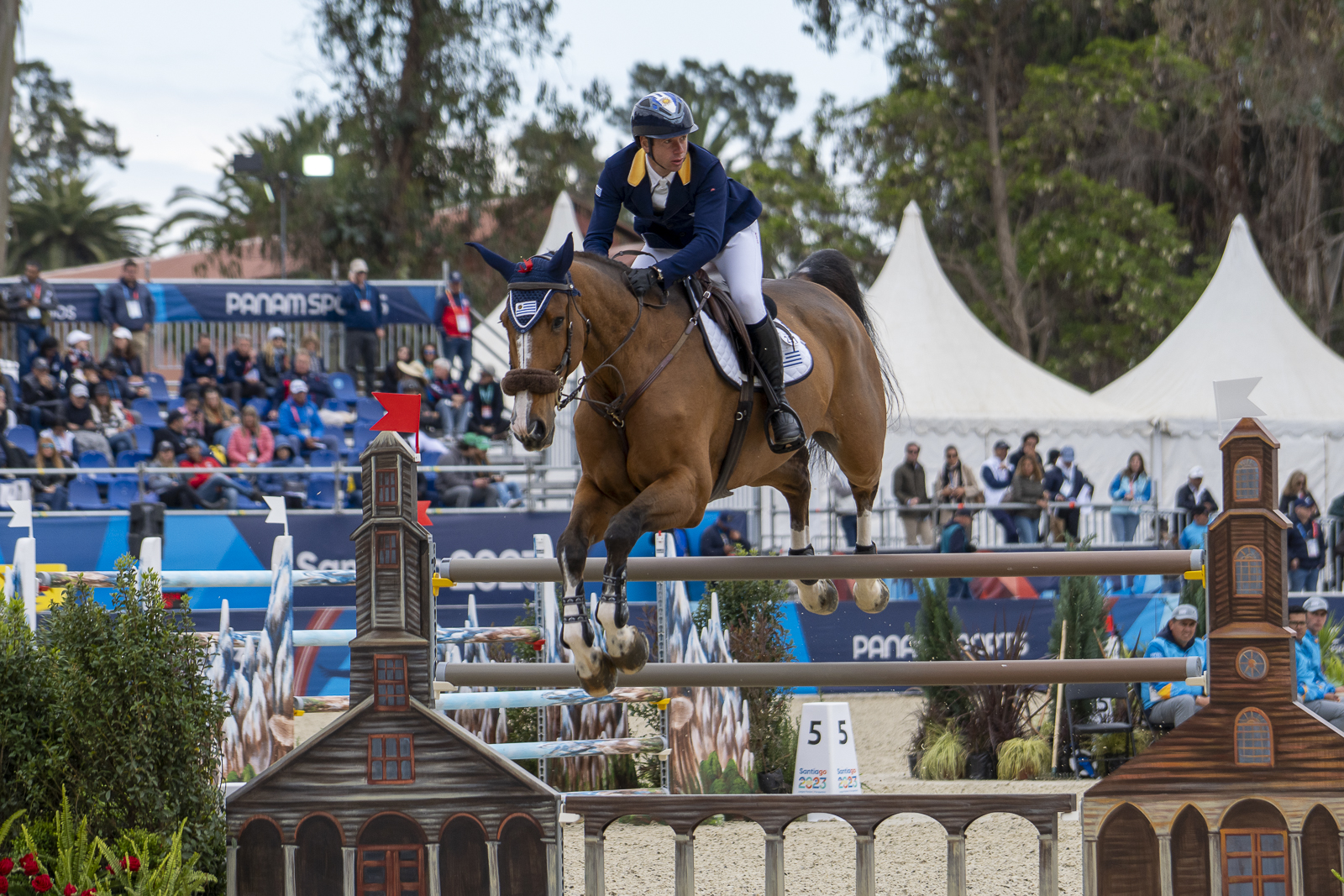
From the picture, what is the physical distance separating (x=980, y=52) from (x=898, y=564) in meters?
21.0

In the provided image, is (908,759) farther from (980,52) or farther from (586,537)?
(980,52)

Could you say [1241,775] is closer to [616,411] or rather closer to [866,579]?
[866,579]

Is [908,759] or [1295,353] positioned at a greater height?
[1295,353]

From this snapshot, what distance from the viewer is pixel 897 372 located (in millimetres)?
14273

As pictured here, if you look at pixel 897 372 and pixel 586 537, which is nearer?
pixel 586 537

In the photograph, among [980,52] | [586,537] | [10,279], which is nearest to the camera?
[586,537]

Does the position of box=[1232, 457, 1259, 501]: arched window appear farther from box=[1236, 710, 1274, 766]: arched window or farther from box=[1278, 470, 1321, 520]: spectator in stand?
box=[1278, 470, 1321, 520]: spectator in stand

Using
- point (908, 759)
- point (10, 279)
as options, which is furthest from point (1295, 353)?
point (10, 279)

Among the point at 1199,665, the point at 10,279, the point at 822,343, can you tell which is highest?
the point at 10,279

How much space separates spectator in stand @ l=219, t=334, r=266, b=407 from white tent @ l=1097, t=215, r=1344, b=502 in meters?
9.43

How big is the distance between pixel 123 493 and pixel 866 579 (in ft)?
25.4

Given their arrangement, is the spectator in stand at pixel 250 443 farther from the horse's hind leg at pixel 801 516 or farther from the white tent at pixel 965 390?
the horse's hind leg at pixel 801 516

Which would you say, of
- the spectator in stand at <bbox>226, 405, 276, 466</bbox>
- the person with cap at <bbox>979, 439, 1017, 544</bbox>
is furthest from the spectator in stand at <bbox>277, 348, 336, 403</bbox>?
the person with cap at <bbox>979, 439, 1017, 544</bbox>

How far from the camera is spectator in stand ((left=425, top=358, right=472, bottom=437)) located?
12648 millimetres
